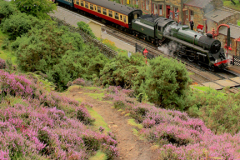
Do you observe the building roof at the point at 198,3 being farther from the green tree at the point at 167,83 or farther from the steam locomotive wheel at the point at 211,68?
the green tree at the point at 167,83

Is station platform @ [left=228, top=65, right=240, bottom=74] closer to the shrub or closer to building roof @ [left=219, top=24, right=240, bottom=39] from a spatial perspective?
building roof @ [left=219, top=24, right=240, bottom=39]

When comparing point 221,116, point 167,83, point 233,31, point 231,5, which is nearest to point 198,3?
point 233,31

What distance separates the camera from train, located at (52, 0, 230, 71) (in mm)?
23219

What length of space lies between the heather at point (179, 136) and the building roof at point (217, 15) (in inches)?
900

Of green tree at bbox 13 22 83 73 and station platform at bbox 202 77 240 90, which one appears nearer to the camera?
green tree at bbox 13 22 83 73

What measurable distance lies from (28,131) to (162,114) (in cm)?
460

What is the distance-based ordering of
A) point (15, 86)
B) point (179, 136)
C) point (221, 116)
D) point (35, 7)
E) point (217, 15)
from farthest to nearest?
point (217, 15) < point (35, 7) < point (221, 116) < point (15, 86) < point (179, 136)

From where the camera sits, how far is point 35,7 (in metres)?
29.2

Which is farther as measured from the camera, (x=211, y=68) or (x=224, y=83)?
(x=211, y=68)

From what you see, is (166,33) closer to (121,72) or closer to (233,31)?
(233,31)

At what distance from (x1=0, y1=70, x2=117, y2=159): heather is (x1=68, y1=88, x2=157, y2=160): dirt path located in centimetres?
33

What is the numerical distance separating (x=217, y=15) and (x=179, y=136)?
26.0 m

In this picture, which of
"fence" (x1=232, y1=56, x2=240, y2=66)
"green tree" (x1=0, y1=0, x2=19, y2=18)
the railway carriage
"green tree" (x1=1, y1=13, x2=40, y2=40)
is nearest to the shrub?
"green tree" (x1=1, y1=13, x2=40, y2=40)

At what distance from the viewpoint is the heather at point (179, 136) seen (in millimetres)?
5785
